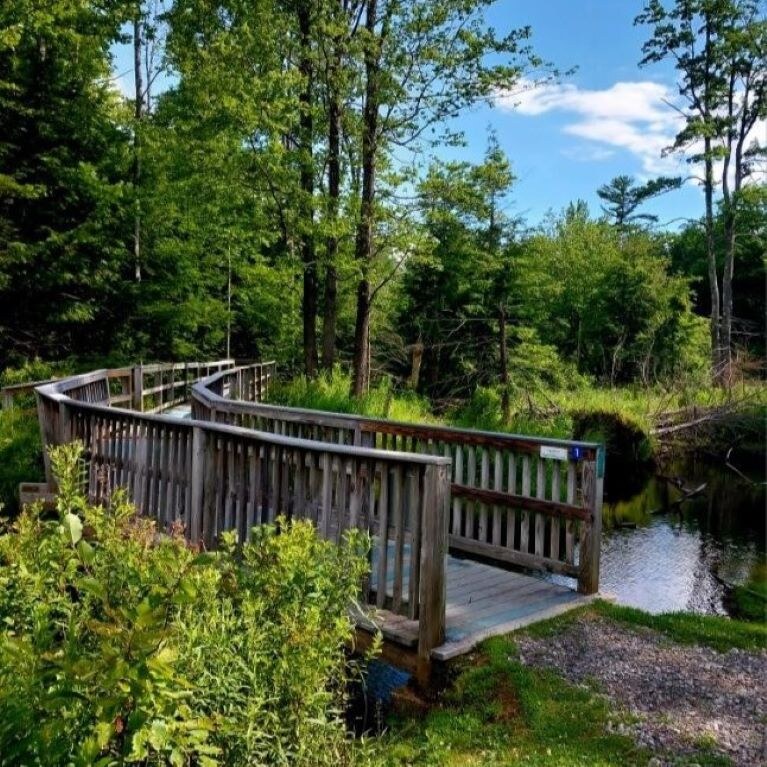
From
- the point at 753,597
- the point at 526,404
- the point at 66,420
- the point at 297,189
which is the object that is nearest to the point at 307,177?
the point at 297,189

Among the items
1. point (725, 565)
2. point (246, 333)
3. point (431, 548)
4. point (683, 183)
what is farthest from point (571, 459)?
point (683, 183)

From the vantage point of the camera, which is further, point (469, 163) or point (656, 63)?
point (656, 63)

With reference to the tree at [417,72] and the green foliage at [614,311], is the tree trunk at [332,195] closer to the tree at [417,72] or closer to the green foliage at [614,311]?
the tree at [417,72]

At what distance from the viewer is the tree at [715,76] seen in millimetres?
23531

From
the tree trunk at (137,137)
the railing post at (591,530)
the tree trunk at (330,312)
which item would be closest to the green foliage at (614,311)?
the tree trunk at (330,312)

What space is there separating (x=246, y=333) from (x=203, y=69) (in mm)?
12065

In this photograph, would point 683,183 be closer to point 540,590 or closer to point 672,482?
point 672,482

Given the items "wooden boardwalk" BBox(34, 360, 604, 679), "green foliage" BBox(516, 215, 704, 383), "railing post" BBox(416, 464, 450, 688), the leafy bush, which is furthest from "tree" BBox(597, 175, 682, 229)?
the leafy bush

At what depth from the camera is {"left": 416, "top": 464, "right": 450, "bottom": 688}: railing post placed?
3.82 metres

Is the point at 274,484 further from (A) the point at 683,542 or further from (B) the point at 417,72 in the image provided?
(B) the point at 417,72

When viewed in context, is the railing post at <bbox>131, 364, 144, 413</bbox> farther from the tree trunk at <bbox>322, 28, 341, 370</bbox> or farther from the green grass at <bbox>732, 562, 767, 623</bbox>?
the green grass at <bbox>732, 562, 767, 623</bbox>

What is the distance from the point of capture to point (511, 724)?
3320 mm

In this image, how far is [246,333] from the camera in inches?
966

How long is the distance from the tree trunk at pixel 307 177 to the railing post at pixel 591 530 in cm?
985
